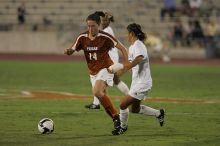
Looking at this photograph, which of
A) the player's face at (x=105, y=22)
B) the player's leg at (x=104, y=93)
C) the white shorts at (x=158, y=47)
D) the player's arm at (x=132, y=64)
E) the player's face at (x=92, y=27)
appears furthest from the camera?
the white shorts at (x=158, y=47)

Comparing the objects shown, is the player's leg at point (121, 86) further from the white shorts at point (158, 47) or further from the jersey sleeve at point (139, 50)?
the white shorts at point (158, 47)

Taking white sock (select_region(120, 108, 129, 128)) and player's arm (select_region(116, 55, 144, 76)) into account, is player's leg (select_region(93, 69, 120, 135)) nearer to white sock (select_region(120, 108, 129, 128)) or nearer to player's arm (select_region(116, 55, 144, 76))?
white sock (select_region(120, 108, 129, 128))

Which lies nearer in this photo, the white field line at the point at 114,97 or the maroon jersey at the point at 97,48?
the maroon jersey at the point at 97,48

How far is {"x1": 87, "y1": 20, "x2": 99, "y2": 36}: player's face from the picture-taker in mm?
12018

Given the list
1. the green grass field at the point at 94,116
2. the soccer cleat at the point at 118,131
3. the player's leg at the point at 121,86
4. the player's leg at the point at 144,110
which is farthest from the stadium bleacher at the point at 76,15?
the soccer cleat at the point at 118,131

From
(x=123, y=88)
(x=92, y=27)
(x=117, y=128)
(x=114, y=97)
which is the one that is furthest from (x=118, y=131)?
(x=114, y=97)

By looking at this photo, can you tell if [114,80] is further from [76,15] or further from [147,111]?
[76,15]

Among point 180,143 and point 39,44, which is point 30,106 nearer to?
point 180,143

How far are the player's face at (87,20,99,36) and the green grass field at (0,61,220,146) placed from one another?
1728mm

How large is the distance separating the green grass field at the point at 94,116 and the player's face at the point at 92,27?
1.73m

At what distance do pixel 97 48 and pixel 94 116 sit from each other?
2.34 meters

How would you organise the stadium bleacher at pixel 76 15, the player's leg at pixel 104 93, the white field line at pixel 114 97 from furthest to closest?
the stadium bleacher at pixel 76 15, the white field line at pixel 114 97, the player's leg at pixel 104 93

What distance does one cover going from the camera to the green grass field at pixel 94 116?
10906 mm

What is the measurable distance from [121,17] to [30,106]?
24945mm
